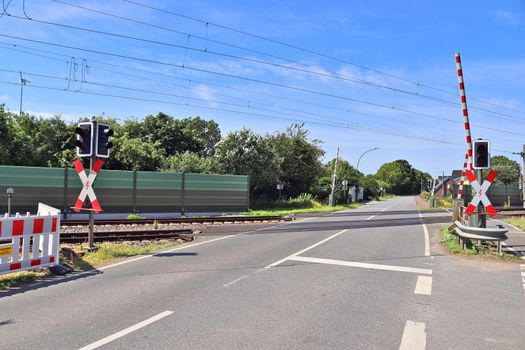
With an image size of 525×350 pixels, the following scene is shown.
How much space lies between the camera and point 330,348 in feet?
15.2

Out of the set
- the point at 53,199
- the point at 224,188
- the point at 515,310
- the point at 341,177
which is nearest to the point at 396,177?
the point at 341,177

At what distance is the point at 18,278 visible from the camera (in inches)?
309

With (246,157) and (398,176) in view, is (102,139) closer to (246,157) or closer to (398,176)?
(246,157)

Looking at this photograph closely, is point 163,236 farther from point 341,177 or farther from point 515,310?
point 341,177

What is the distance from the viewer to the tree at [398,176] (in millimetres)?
143375

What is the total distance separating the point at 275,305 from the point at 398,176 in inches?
5768

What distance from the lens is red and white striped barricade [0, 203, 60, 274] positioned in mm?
7773

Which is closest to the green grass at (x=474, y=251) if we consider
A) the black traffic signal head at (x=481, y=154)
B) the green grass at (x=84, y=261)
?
the black traffic signal head at (x=481, y=154)

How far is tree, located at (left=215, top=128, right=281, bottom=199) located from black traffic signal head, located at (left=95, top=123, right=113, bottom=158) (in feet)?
77.0

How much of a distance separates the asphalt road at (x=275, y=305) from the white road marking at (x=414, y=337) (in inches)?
0.9

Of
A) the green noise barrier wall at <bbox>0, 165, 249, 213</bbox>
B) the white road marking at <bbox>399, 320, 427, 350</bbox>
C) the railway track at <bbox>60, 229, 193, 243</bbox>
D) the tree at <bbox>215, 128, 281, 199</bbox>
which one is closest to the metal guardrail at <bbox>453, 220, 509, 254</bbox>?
the white road marking at <bbox>399, 320, 427, 350</bbox>

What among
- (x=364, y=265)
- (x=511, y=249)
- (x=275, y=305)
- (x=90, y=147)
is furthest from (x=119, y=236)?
(x=511, y=249)

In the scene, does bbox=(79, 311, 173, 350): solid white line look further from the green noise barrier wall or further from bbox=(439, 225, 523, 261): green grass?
the green noise barrier wall

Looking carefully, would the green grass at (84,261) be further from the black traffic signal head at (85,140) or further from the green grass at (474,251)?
the green grass at (474,251)
